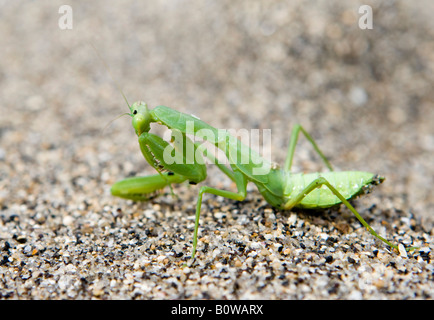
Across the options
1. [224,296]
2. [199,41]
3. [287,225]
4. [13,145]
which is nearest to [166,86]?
[199,41]

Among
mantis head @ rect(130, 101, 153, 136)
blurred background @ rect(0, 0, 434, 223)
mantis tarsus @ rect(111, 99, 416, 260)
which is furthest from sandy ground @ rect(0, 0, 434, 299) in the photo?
mantis head @ rect(130, 101, 153, 136)

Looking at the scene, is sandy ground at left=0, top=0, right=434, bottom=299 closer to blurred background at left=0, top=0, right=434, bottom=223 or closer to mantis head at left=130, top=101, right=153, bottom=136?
blurred background at left=0, top=0, right=434, bottom=223

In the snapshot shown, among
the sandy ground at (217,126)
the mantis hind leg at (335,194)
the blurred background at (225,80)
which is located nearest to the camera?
the sandy ground at (217,126)

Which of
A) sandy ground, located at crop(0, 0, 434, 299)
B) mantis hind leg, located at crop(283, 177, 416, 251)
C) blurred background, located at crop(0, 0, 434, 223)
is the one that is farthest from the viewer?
blurred background, located at crop(0, 0, 434, 223)

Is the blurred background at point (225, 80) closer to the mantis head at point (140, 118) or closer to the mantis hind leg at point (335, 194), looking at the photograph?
the mantis hind leg at point (335, 194)

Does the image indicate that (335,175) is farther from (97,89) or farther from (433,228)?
(97,89)

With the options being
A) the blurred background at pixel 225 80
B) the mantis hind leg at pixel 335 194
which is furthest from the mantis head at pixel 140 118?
the blurred background at pixel 225 80

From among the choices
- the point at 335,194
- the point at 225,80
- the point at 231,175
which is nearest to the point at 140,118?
the point at 231,175
